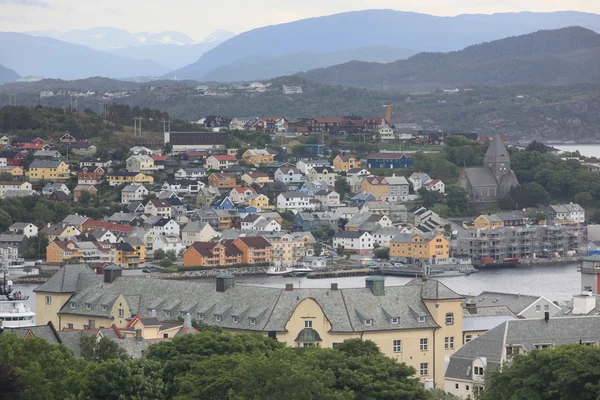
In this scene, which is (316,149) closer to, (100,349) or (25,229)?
(25,229)

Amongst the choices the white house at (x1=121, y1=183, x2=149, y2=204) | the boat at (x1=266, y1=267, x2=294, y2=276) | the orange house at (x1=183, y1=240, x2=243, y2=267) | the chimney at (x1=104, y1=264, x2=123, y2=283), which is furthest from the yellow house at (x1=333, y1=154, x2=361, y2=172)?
the chimney at (x1=104, y1=264, x2=123, y2=283)

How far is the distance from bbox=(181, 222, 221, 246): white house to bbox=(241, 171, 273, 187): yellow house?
949cm

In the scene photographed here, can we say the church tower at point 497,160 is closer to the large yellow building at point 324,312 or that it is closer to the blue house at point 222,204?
the blue house at point 222,204

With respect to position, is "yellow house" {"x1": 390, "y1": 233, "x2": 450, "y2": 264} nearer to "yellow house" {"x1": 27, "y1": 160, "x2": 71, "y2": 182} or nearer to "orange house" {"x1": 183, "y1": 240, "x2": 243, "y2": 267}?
"orange house" {"x1": 183, "y1": 240, "x2": 243, "y2": 267}

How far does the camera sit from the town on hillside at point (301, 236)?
21391mm

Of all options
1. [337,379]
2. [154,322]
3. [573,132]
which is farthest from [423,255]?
[573,132]

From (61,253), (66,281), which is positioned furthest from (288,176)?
(66,281)

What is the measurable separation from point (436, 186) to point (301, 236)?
13.3 metres

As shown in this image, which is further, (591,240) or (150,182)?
(150,182)

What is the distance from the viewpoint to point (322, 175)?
64.8 m

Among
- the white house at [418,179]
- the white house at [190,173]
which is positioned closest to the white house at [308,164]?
the white house at [418,179]

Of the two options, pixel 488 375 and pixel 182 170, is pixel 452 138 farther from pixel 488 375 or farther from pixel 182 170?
pixel 488 375

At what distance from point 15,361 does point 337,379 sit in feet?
11.3

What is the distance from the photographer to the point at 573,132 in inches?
5064
